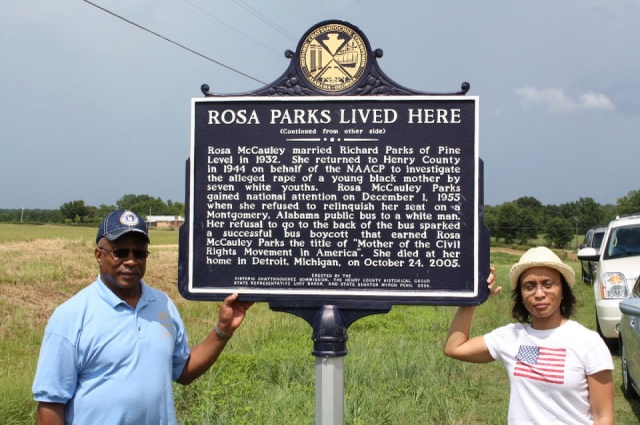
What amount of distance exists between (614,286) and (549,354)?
6911 mm

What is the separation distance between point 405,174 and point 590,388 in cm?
150

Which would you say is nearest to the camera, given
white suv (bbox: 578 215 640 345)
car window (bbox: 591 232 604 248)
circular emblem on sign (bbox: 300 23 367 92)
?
circular emblem on sign (bbox: 300 23 367 92)

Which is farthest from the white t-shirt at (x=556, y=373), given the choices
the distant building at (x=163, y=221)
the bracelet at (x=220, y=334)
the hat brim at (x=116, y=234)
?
the distant building at (x=163, y=221)

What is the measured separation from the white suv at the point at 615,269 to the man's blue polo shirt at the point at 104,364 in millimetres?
7006

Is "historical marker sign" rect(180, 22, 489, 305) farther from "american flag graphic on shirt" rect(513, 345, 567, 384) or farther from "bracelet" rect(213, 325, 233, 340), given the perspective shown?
"american flag graphic on shirt" rect(513, 345, 567, 384)

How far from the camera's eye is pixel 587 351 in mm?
3043

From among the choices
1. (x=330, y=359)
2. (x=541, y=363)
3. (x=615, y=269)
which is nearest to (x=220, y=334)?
(x=330, y=359)

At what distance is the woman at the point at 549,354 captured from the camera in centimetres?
303

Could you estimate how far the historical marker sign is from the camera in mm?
3881

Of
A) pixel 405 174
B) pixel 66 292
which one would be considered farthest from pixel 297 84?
pixel 66 292

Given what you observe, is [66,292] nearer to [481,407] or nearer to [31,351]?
[31,351]

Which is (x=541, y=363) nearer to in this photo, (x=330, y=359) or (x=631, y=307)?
(x=330, y=359)

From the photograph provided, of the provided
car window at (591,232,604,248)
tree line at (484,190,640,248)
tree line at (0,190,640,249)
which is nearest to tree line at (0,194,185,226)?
tree line at (0,190,640,249)

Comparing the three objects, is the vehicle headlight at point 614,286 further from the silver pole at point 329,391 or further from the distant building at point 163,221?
the distant building at point 163,221
